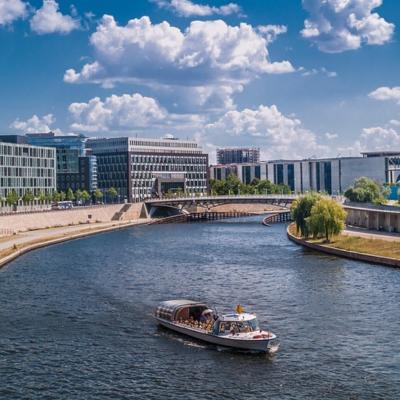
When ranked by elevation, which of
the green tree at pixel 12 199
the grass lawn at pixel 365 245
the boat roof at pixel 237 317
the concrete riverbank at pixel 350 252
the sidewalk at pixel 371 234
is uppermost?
the green tree at pixel 12 199

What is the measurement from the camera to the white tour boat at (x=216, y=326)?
52031 mm

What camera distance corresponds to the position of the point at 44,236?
142 m

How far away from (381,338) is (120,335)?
63.3ft

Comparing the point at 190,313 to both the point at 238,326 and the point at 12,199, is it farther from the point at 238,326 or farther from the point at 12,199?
the point at 12,199

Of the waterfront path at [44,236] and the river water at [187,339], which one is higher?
the waterfront path at [44,236]

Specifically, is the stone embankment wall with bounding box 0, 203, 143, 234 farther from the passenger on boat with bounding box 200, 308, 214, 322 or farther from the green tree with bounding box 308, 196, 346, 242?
the passenger on boat with bounding box 200, 308, 214, 322

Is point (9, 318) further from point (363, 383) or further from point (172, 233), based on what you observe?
point (172, 233)

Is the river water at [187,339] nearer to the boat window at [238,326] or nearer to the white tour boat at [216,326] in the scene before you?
the white tour boat at [216,326]

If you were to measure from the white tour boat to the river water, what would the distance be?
837mm

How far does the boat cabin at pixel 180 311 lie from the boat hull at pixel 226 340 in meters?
0.77

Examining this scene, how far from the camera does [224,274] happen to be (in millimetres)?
88938

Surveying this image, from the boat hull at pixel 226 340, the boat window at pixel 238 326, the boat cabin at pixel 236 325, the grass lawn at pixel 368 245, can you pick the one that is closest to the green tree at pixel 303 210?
the grass lawn at pixel 368 245

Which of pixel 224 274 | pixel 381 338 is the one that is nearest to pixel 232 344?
pixel 381 338

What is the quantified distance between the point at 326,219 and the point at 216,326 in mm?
67137
